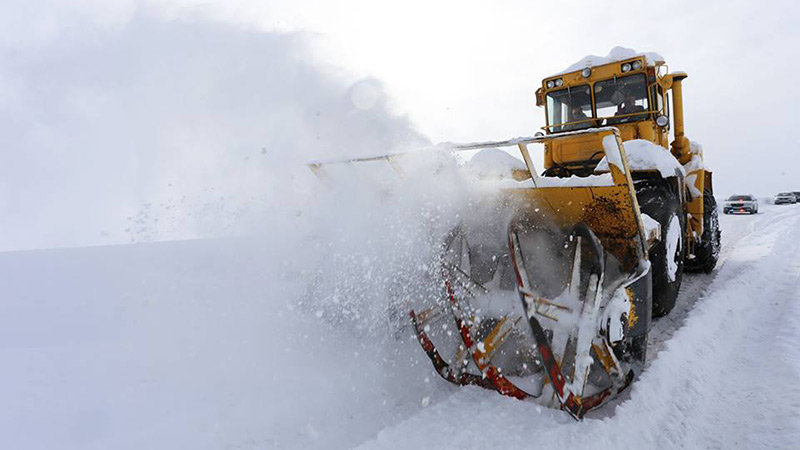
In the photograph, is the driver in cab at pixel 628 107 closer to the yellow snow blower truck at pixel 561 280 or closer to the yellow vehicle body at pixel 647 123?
the yellow vehicle body at pixel 647 123

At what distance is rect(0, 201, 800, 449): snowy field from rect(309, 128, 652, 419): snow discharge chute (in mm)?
195

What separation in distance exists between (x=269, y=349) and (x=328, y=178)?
1.61 meters

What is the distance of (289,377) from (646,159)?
3.48m

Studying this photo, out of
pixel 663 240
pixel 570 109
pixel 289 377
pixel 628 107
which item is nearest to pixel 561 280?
pixel 663 240

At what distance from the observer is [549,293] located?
3.41 metres

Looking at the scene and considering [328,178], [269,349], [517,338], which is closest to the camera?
[517,338]

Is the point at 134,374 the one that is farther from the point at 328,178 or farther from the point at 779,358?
the point at 779,358

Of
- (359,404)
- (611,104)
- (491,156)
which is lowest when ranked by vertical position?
(359,404)

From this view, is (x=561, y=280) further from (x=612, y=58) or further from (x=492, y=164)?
(x=612, y=58)

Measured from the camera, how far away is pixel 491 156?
414 cm

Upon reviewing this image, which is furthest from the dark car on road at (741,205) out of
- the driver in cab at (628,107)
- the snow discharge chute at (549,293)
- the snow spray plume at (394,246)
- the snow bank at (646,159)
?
the snow spray plume at (394,246)

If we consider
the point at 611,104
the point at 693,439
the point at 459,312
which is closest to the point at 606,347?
the point at 693,439

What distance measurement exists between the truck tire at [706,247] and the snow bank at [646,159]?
2.96 metres

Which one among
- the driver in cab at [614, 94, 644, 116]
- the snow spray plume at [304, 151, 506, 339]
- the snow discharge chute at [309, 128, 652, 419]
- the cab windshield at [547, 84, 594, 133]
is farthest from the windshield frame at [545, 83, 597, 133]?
the snow spray plume at [304, 151, 506, 339]
